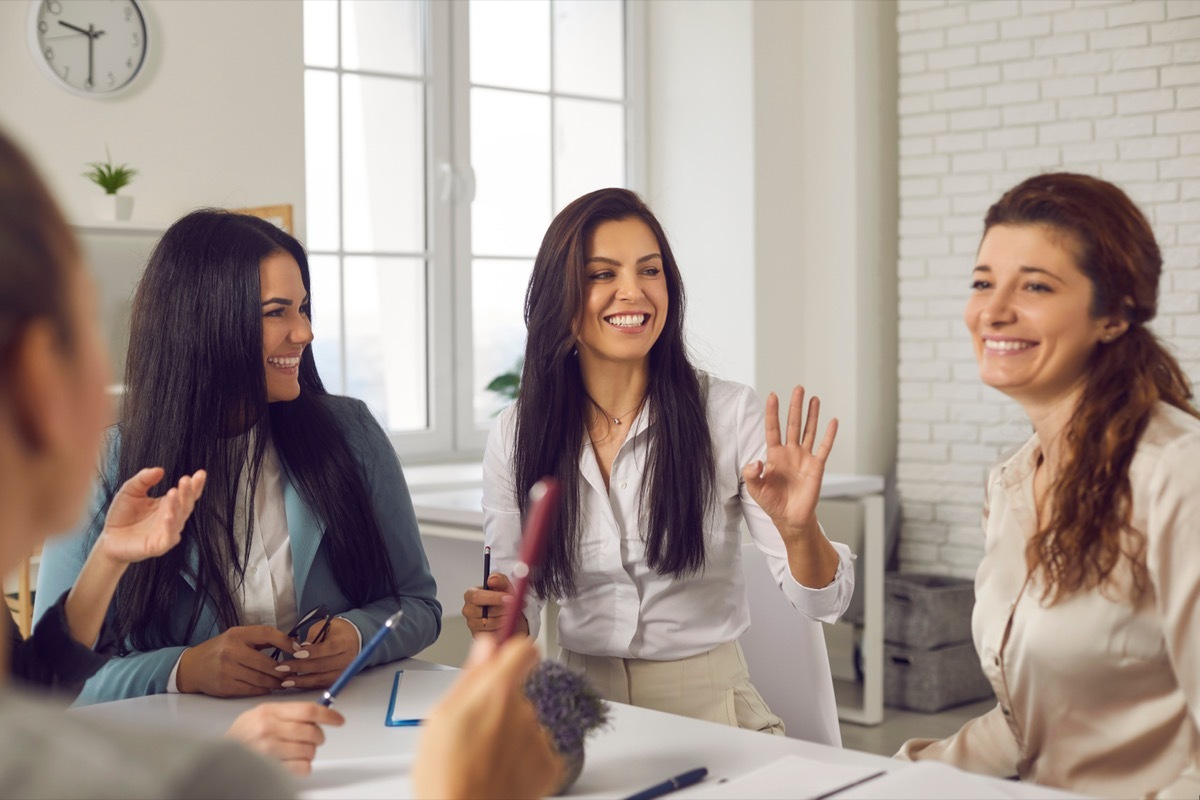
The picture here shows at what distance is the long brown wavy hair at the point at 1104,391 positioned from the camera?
1.45 m

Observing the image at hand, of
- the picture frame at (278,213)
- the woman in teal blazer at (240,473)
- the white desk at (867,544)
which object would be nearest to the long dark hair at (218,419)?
the woman in teal blazer at (240,473)

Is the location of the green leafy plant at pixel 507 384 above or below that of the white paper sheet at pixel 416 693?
above

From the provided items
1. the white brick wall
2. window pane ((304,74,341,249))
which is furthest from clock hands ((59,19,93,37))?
the white brick wall

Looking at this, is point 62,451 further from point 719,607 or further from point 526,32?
point 526,32

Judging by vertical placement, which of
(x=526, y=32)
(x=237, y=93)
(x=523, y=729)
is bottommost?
(x=523, y=729)

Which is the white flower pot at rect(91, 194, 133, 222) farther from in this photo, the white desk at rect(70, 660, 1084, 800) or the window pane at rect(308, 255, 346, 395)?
the white desk at rect(70, 660, 1084, 800)

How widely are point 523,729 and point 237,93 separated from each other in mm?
3558

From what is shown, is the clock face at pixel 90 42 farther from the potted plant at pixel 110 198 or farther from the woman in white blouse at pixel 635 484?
the woman in white blouse at pixel 635 484

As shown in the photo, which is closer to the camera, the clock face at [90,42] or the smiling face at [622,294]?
the smiling face at [622,294]

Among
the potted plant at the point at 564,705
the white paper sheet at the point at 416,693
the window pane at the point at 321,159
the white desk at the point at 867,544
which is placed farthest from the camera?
the window pane at the point at 321,159

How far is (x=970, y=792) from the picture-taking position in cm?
122

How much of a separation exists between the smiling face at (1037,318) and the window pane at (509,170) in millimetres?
3347

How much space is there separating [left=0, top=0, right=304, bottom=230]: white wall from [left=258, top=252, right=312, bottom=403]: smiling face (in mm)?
1739

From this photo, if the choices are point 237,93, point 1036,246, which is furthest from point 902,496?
point 1036,246
